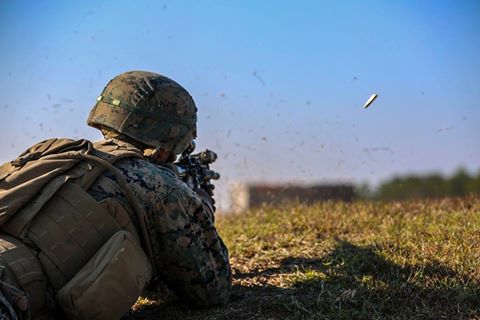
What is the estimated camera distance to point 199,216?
3.70m

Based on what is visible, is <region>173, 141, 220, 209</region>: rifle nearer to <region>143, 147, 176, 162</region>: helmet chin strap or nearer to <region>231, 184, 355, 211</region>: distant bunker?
<region>143, 147, 176, 162</region>: helmet chin strap

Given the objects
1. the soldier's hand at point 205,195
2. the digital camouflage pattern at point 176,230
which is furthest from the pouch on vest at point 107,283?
→ the soldier's hand at point 205,195

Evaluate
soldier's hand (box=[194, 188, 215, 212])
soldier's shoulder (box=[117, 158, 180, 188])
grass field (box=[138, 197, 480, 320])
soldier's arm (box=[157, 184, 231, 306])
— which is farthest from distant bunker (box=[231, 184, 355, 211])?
soldier's shoulder (box=[117, 158, 180, 188])

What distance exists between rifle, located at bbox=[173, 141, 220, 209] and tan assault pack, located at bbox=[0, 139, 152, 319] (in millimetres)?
1103

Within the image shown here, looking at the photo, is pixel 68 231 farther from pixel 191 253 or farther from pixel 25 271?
pixel 191 253

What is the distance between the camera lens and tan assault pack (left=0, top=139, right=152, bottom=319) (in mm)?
3135

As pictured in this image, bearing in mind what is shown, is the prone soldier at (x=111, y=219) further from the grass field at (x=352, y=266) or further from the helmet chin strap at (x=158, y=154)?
the grass field at (x=352, y=266)

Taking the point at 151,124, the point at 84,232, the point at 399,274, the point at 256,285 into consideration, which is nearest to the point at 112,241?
the point at 84,232

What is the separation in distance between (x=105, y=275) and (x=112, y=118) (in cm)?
106

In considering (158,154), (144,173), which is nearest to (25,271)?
(144,173)

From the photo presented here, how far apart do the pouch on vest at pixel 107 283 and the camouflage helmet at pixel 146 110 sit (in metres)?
0.75

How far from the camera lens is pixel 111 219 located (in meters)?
3.37

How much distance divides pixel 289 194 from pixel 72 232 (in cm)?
508

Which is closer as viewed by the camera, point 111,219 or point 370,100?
point 111,219
